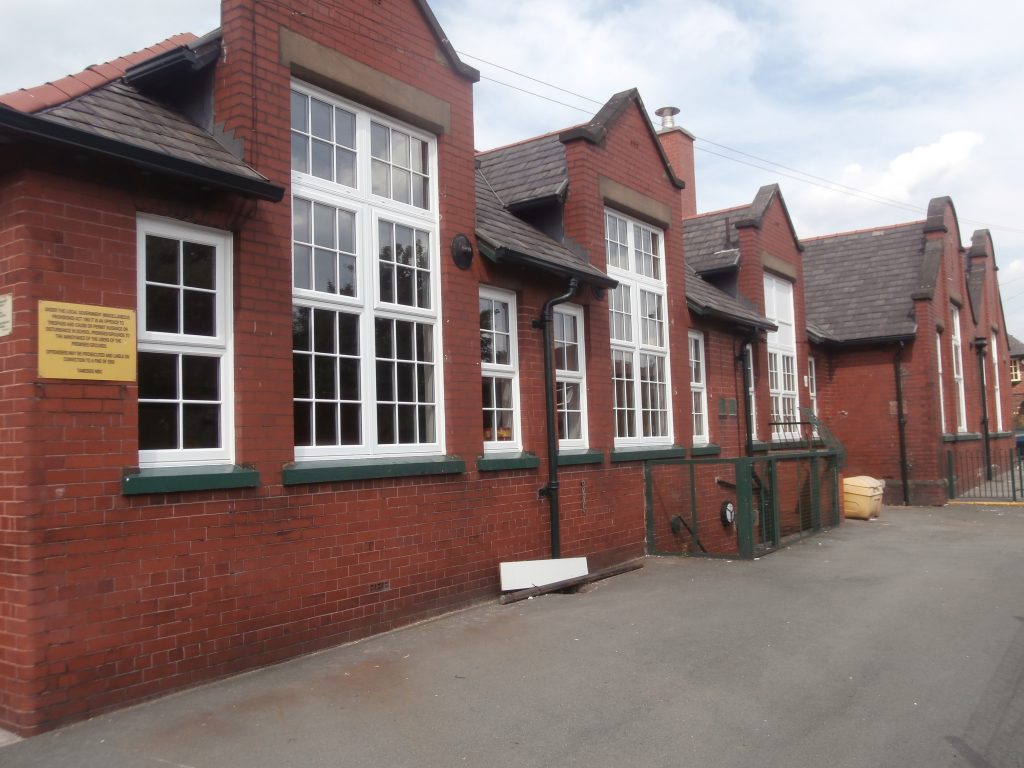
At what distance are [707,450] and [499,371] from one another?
5.66 meters

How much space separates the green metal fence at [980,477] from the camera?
20.0 metres

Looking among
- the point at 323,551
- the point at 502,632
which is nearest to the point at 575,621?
the point at 502,632

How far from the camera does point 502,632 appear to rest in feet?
25.2

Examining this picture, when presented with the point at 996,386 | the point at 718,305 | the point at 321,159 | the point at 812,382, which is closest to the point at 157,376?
the point at 321,159

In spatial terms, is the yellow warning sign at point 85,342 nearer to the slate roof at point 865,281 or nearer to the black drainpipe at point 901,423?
the slate roof at point 865,281

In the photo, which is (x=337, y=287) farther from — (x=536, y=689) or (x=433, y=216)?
(x=536, y=689)

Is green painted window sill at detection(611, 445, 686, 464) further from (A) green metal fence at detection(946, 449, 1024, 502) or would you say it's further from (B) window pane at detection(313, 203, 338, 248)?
(A) green metal fence at detection(946, 449, 1024, 502)

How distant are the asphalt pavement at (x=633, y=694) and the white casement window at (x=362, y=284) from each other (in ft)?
6.24

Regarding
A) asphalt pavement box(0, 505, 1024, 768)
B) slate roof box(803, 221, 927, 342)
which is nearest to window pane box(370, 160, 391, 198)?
asphalt pavement box(0, 505, 1024, 768)

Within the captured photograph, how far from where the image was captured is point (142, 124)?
639 centimetres

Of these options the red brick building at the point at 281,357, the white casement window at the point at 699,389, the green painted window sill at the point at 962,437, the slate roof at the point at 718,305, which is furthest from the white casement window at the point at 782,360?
the red brick building at the point at 281,357

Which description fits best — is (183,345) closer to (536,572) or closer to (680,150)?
(536,572)

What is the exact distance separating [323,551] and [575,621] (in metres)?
2.51

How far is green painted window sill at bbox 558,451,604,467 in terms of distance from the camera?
10326 mm
